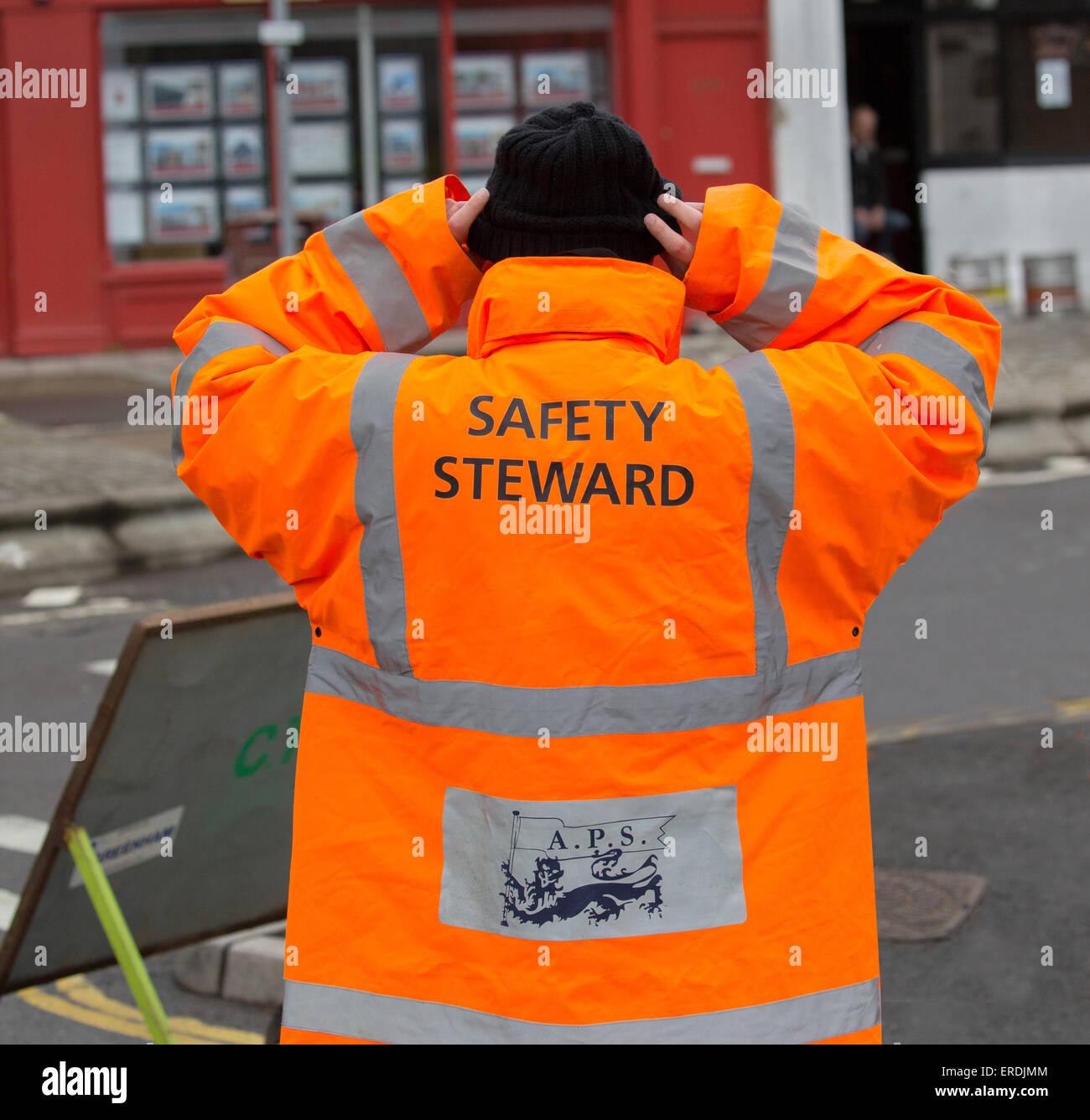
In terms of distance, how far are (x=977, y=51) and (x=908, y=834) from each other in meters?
16.5

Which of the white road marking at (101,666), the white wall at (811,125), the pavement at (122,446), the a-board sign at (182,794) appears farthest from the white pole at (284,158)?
the a-board sign at (182,794)

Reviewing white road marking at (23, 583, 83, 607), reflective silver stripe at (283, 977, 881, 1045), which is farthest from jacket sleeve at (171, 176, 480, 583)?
white road marking at (23, 583, 83, 607)

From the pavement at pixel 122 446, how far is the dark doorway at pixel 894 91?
2385mm

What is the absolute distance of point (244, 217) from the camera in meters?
16.9

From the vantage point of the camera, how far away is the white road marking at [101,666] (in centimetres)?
730

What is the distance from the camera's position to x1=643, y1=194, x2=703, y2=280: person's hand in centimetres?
224

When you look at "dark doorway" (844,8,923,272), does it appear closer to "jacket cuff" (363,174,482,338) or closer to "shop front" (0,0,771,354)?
"shop front" (0,0,771,354)

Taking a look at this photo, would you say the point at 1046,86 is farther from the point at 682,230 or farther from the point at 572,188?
the point at 572,188

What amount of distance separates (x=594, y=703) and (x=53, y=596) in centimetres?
730

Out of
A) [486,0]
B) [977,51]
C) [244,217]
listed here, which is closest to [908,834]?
[244,217]
